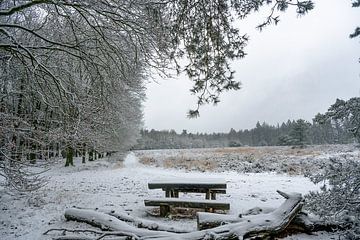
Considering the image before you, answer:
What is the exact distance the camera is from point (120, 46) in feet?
20.8

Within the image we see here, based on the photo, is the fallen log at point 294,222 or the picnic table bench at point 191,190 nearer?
the fallen log at point 294,222

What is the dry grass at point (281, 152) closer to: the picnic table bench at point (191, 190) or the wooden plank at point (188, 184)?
the picnic table bench at point (191, 190)

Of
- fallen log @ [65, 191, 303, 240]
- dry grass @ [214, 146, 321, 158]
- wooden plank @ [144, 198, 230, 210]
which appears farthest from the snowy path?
dry grass @ [214, 146, 321, 158]

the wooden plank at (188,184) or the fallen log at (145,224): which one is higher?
the wooden plank at (188,184)

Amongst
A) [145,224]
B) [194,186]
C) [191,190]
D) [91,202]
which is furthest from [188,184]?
[91,202]

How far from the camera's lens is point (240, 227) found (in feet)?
15.9

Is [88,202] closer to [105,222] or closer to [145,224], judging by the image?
[105,222]

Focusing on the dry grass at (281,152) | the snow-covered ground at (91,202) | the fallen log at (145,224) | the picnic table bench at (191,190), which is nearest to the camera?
the fallen log at (145,224)

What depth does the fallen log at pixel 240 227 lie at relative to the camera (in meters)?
4.71

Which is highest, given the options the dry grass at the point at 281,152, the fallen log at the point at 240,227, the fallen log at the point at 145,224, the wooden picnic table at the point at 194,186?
the dry grass at the point at 281,152

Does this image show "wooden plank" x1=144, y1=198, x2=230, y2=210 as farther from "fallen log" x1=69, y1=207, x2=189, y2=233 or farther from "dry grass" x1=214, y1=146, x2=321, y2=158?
"dry grass" x1=214, y1=146, x2=321, y2=158

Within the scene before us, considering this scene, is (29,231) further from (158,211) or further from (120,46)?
(120,46)

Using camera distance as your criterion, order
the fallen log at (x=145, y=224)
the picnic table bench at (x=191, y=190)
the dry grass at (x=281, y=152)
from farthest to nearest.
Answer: the dry grass at (x=281, y=152), the picnic table bench at (x=191, y=190), the fallen log at (x=145, y=224)

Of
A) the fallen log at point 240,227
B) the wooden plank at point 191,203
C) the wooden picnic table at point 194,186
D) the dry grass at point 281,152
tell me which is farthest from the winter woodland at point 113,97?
the dry grass at point 281,152
